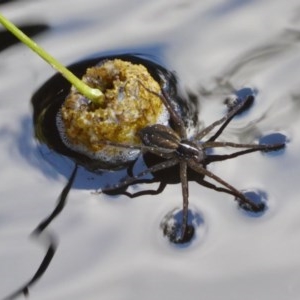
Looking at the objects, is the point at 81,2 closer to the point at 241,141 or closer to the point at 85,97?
the point at 85,97

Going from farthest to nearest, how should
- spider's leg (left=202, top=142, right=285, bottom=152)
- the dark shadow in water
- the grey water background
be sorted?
the dark shadow in water < spider's leg (left=202, top=142, right=285, bottom=152) < the grey water background

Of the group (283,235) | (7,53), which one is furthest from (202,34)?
(283,235)

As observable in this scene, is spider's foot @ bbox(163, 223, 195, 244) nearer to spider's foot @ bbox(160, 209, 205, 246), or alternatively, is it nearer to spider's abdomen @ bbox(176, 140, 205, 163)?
Answer: spider's foot @ bbox(160, 209, 205, 246)

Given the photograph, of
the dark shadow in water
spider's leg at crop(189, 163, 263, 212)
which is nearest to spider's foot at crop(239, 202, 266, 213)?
spider's leg at crop(189, 163, 263, 212)

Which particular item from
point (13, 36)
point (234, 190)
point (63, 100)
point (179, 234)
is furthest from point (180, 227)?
point (13, 36)

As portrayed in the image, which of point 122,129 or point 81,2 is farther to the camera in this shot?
point 81,2

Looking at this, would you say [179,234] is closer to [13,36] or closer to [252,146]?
[252,146]
